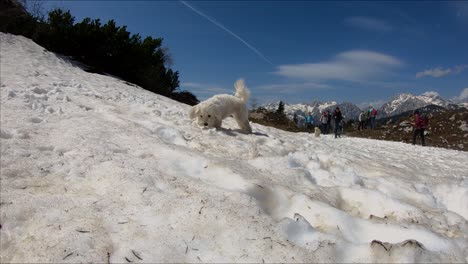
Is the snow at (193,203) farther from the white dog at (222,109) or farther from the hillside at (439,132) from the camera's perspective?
the hillside at (439,132)

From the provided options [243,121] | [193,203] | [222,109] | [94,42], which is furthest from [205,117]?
[94,42]

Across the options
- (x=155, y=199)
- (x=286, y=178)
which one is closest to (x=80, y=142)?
(x=155, y=199)

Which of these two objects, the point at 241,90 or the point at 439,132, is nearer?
the point at 241,90

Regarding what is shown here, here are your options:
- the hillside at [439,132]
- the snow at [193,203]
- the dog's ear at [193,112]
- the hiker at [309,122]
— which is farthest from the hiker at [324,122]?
the snow at [193,203]

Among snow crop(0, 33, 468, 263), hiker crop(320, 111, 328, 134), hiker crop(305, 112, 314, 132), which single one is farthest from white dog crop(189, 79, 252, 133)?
hiker crop(305, 112, 314, 132)

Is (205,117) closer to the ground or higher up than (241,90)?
closer to the ground

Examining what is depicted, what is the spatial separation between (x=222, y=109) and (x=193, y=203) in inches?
222

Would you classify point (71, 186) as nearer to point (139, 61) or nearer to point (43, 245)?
point (43, 245)

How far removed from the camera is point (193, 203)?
3949mm

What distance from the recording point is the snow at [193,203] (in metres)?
3.21

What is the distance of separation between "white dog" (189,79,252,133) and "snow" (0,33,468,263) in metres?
1.71

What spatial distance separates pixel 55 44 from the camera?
2162 cm

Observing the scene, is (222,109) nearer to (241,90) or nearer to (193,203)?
(241,90)

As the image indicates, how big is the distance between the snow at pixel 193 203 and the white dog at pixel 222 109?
1.71 meters
